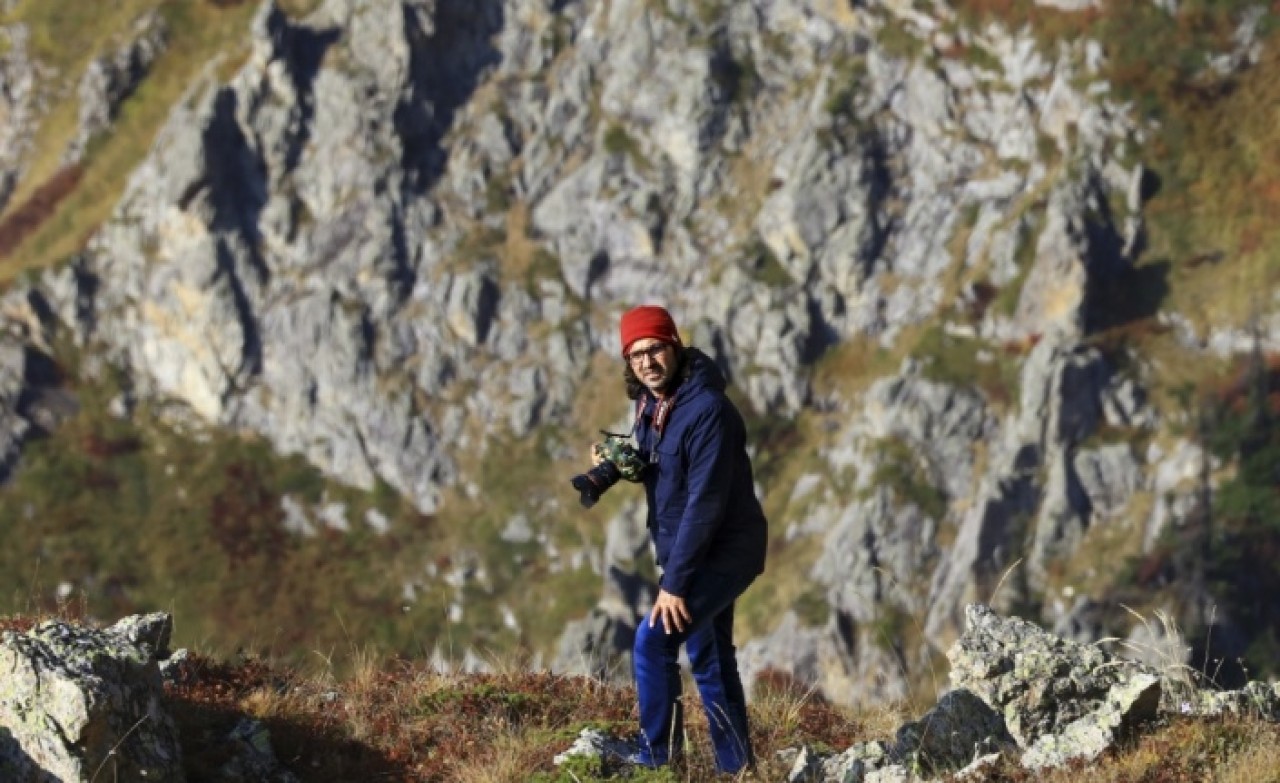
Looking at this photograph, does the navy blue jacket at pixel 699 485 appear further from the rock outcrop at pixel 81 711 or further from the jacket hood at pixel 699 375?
the rock outcrop at pixel 81 711

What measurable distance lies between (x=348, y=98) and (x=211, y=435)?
29.9 m

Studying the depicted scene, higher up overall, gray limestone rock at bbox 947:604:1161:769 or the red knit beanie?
the red knit beanie

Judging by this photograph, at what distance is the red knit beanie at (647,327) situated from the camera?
814cm

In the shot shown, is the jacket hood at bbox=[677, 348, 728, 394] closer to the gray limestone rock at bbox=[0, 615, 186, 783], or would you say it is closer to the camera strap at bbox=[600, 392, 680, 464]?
the camera strap at bbox=[600, 392, 680, 464]

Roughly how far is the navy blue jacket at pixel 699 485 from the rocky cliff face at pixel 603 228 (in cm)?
7210

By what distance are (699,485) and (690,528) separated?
0.97 feet

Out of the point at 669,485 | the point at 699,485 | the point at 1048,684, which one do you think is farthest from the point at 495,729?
the point at 1048,684

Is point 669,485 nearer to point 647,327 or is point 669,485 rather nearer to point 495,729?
point 647,327

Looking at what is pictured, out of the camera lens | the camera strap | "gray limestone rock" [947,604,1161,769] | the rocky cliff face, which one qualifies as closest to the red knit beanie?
the camera strap

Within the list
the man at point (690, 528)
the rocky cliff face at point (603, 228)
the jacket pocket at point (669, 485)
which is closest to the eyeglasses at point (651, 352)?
the man at point (690, 528)

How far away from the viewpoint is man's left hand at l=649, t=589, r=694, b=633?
8.06m

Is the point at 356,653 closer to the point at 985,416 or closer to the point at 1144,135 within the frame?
the point at 985,416

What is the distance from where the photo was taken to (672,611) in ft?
26.6

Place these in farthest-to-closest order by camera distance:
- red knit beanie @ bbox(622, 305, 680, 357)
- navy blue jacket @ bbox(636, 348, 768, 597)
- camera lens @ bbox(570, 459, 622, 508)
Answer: camera lens @ bbox(570, 459, 622, 508) < red knit beanie @ bbox(622, 305, 680, 357) < navy blue jacket @ bbox(636, 348, 768, 597)
